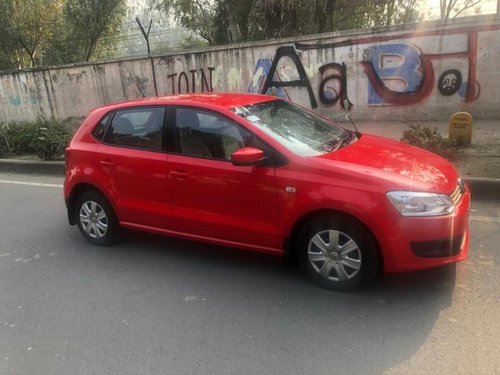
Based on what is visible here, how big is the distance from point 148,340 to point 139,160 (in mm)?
1851

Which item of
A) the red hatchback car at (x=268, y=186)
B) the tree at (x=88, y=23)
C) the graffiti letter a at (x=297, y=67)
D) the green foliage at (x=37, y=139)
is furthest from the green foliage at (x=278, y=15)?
the red hatchback car at (x=268, y=186)

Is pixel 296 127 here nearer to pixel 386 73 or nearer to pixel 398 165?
pixel 398 165

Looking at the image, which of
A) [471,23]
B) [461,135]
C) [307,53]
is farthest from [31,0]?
[461,135]

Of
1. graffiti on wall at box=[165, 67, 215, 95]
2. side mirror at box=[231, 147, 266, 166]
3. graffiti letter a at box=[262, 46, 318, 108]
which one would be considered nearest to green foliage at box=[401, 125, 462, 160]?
side mirror at box=[231, 147, 266, 166]

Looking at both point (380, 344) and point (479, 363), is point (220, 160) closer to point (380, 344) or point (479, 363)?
point (380, 344)

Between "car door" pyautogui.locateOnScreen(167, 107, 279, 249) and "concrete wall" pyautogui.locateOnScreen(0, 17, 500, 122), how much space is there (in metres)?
7.63

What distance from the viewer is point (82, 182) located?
513cm

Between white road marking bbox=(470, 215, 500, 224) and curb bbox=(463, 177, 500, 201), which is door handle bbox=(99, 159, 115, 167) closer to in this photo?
white road marking bbox=(470, 215, 500, 224)

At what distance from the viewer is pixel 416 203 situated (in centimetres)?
350

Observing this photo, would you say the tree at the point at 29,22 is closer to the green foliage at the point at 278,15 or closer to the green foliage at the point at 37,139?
the green foliage at the point at 278,15

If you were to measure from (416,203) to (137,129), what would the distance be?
2.73m

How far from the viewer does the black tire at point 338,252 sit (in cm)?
368

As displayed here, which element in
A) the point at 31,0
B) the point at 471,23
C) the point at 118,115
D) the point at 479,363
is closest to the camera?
the point at 479,363

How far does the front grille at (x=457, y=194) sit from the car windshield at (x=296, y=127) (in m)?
1.02
